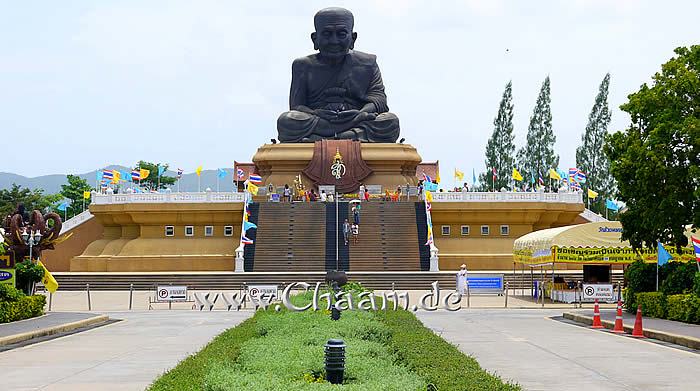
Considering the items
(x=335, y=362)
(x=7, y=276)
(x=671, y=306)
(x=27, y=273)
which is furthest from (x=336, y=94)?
(x=335, y=362)

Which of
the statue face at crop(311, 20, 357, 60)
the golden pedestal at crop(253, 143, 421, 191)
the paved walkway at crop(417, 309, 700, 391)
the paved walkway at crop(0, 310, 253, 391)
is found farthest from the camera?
the statue face at crop(311, 20, 357, 60)

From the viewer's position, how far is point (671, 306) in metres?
19.9

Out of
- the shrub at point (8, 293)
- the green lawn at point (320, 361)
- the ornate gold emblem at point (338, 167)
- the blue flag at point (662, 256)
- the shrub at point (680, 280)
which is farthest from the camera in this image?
the ornate gold emblem at point (338, 167)

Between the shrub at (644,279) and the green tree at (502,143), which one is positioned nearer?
the shrub at (644,279)

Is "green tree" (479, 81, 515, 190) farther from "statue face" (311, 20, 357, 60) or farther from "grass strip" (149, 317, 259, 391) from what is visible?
"grass strip" (149, 317, 259, 391)

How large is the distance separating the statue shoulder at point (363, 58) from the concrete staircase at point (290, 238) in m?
11.5

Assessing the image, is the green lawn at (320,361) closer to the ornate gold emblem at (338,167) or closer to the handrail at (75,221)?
the ornate gold emblem at (338,167)

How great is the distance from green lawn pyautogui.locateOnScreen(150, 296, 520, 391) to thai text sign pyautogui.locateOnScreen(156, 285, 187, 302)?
11647mm

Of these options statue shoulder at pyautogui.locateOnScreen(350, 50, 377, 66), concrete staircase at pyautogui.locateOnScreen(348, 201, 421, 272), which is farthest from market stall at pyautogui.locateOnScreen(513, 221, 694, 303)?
statue shoulder at pyautogui.locateOnScreen(350, 50, 377, 66)

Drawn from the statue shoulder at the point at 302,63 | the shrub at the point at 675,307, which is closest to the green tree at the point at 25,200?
the statue shoulder at the point at 302,63

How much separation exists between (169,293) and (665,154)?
13.0m

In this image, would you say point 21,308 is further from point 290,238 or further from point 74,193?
point 74,193

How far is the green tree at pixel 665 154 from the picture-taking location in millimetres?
20828

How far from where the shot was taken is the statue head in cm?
4797
